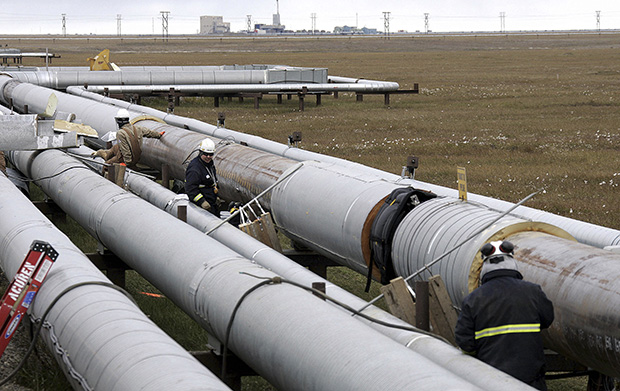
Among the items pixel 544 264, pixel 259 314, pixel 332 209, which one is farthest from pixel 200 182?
pixel 544 264

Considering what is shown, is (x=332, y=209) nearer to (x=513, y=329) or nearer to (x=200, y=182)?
(x=200, y=182)

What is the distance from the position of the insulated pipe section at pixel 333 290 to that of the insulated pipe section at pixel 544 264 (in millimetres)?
1009

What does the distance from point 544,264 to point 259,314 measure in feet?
7.87

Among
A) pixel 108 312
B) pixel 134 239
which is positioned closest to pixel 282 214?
pixel 134 239

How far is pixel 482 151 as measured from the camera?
21844 millimetres

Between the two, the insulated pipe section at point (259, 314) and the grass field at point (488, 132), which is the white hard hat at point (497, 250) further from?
the grass field at point (488, 132)

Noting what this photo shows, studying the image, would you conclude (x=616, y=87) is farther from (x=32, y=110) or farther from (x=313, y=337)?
(x=313, y=337)

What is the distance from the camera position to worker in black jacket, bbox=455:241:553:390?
19.2 feet

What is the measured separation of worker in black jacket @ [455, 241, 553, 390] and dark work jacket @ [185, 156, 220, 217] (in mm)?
6056

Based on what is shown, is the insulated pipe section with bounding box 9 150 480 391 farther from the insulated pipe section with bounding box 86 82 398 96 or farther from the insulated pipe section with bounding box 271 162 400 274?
the insulated pipe section with bounding box 86 82 398 96

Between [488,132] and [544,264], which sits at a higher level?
[488,132]

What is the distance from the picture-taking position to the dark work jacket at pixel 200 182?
1148cm

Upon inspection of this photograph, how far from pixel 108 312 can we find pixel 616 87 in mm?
39679

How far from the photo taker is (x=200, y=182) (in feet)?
37.9
